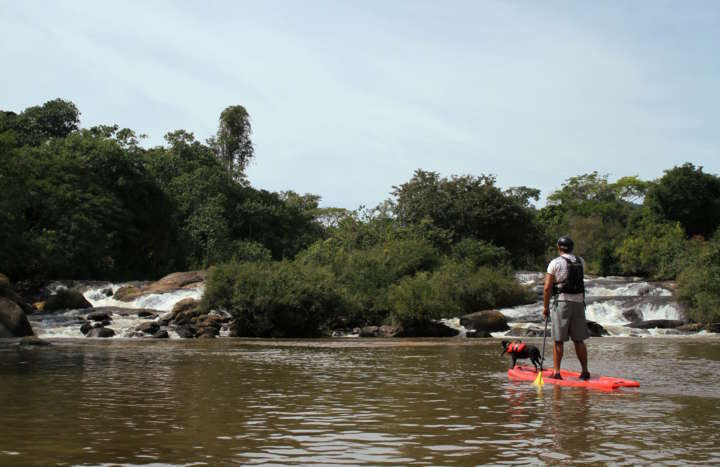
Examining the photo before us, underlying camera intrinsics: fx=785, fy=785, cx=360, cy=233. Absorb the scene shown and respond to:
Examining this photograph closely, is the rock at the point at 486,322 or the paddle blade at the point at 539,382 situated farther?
the rock at the point at 486,322

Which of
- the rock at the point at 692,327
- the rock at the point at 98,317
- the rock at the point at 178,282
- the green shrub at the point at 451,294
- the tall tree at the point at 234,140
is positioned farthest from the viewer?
the tall tree at the point at 234,140

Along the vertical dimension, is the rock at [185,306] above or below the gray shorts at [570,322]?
above

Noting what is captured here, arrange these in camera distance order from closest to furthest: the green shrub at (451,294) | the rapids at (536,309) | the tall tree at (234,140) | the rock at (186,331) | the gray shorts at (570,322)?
the gray shorts at (570,322)
the rock at (186,331)
the green shrub at (451,294)
the rapids at (536,309)
the tall tree at (234,140)

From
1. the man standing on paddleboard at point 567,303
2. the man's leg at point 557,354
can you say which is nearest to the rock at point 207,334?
the man's leg at point 557,354

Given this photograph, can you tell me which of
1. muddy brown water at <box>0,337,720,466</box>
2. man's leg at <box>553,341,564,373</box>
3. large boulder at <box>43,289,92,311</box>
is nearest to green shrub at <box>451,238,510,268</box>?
large boulder at <box>43,289,92,311</box>

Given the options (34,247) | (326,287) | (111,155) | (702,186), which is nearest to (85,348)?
(326,287)

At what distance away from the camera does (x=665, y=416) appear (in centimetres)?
866

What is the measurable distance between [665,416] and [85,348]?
17.0 m

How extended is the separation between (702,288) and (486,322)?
977cm

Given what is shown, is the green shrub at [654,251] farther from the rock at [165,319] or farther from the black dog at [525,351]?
the black dog at [525,351]

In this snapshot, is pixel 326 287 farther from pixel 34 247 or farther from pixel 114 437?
pixel 114 437

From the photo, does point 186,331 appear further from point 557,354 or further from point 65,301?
point 557,354

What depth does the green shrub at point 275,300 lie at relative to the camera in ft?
97.4

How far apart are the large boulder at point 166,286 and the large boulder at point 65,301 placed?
111 inches
